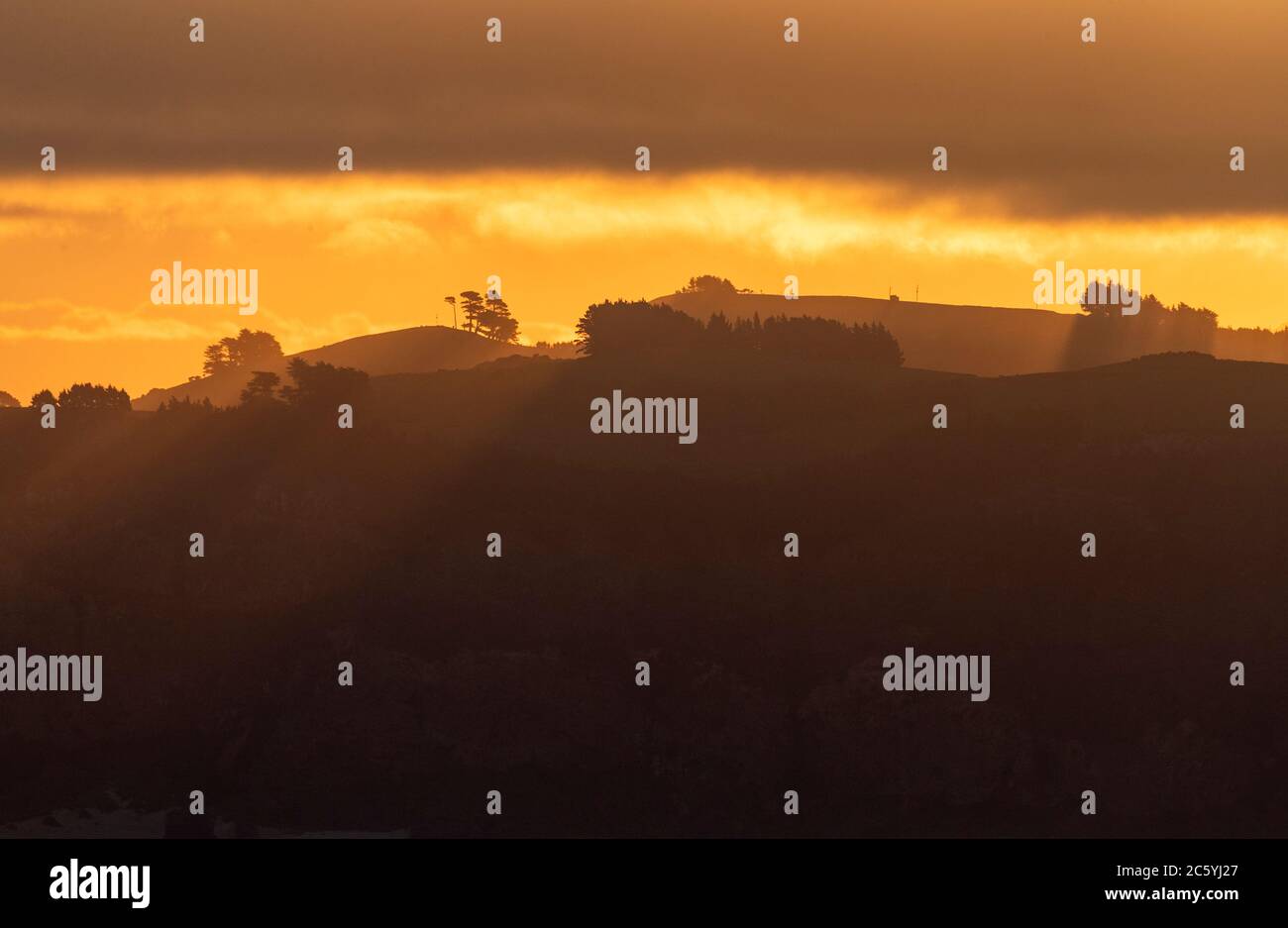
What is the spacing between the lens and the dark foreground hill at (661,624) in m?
115

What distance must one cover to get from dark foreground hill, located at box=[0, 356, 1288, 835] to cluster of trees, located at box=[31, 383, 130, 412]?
11.4 metres

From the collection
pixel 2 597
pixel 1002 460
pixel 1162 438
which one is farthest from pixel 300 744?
pixel 1162 438

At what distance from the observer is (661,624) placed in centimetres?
12512

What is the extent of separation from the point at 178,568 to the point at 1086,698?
58.7 metres

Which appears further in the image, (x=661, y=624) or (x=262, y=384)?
(x=262, y=384)

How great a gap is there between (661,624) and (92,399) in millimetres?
68361

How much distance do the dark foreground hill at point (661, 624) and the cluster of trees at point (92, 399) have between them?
1142 cm
